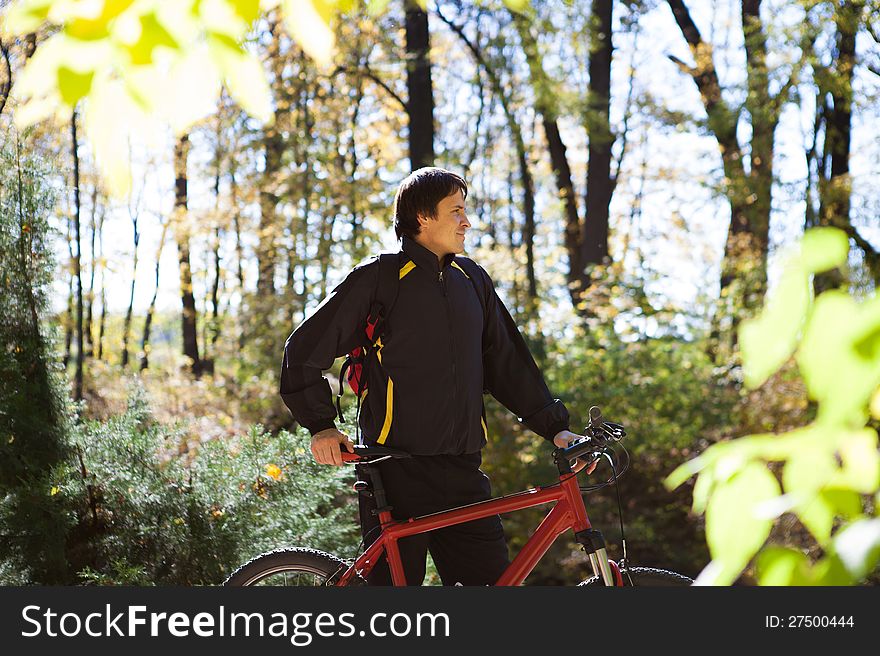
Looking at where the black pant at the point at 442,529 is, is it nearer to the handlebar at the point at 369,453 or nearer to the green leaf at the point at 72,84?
the handlebar at the point at 369,453

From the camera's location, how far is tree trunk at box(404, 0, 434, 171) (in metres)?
10.2

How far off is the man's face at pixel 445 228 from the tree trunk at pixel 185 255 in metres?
13.3

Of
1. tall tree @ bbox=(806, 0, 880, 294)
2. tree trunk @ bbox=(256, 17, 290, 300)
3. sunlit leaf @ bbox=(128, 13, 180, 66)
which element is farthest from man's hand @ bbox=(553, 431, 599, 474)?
tree trunk @ bbox=(256, 17, 290, 300)

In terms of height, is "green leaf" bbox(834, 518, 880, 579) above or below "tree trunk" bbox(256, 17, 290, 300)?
below

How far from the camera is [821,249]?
2.81 feet

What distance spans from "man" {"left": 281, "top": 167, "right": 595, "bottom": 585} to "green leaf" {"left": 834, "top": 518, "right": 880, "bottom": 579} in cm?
218

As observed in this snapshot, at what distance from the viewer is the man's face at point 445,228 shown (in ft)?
9.98

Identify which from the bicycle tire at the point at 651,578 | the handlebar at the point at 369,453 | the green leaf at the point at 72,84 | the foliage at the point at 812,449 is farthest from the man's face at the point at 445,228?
the foliage at the point at 812,449

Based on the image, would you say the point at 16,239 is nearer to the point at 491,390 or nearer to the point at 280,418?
the point at 491,390

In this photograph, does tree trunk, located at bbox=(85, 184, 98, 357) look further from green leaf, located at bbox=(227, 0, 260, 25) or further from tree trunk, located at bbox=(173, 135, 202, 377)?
green leaf, located at bbox=(227, 0, 260, 25)

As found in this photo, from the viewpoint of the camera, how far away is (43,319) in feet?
16.2

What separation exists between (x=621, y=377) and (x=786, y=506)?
802 centimetres

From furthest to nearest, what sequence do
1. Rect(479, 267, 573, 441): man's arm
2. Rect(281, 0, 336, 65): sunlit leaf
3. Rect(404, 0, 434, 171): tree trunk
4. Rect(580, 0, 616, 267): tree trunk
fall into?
Rect(580, 0, 616, 267): tree trunk, Rect(404, 0, 434, 171): tree trunk, Rect(479, 267, 573, 441): man's arm, Rect(281, 0, 336, 65): sunlit leaf

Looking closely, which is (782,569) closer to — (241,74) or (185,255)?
(241,74)
